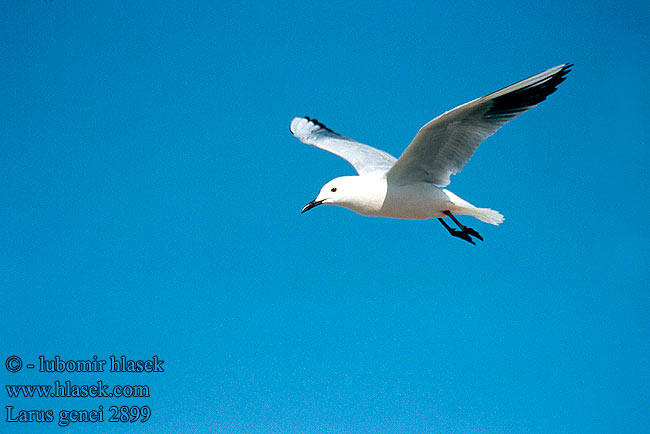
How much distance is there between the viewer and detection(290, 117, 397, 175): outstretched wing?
500cm

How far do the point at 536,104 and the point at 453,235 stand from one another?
1.15 metres

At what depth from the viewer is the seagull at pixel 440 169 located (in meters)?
3.61

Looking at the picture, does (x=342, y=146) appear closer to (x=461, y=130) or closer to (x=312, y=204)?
(x=312, y=204)

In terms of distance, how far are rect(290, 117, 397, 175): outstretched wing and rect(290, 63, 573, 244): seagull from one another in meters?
0.65

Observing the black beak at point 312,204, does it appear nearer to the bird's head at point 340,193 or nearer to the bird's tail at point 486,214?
the bird's head at point 340,193

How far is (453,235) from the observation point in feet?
14.3

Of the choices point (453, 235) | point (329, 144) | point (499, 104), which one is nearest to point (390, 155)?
point (329, 144)

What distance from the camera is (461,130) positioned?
3801 millimetres

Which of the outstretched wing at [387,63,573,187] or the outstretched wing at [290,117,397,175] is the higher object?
the outstretched wing at [290,117,397,175]

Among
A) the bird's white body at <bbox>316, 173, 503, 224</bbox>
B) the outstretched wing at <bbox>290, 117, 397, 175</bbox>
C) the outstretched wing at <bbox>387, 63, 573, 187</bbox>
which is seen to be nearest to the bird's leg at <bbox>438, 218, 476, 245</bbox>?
the bird's white body at <bbox>316, 173, 503, 224</bbox>

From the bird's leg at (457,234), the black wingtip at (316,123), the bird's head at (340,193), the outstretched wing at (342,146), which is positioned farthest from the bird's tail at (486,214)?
the black wingtip at (316,123)

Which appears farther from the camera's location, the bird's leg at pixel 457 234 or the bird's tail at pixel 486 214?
the bird's leg at pixel 457 234

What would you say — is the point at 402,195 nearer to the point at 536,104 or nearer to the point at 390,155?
the point at 536,104

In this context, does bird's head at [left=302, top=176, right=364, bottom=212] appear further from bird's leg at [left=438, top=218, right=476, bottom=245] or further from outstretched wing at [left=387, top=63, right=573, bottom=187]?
bird's leg at [left=438, top=218, right=476, bottom=245]
